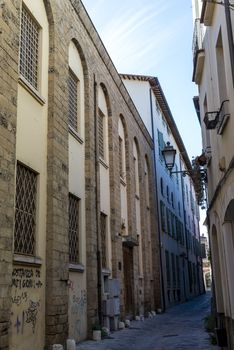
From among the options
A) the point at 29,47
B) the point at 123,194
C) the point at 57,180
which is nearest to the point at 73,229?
the point at 57,180

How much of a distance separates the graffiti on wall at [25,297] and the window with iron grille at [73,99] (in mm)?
4900

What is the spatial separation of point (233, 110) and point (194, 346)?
6.40 metres

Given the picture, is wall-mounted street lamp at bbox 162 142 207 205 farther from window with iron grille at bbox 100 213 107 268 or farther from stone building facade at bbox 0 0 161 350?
window with iron grille at bbox 100 213 107 268

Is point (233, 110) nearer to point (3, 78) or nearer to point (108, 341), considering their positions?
point (3, 78)

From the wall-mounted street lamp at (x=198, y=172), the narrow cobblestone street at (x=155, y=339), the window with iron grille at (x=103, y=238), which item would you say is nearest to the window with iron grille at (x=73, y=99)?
the wall-mounted street lamp at (x=198, y=172)

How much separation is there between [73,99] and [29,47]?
3.19m

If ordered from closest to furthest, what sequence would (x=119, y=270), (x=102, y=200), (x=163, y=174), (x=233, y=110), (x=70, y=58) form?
(x=233, y=110), (x=70, y=58), (x=102, y=200), (x=119, y=270), (x=163, y=174)

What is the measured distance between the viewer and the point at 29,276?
911 cm

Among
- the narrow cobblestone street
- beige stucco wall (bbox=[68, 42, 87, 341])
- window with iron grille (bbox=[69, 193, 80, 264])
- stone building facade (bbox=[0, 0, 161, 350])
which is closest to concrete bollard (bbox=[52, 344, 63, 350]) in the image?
stone building facade (bbox=[0, 0, 161, 350])

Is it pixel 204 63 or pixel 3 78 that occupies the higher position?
pixel 204 63

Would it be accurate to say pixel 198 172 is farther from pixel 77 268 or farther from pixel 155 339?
pixel 155 339

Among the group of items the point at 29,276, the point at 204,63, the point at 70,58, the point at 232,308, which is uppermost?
the point at 70,58

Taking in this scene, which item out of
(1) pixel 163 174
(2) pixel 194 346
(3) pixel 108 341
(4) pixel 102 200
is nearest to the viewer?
(2) pixel 194 346

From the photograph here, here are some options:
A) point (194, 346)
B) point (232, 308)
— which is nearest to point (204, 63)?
point (232, 308)
